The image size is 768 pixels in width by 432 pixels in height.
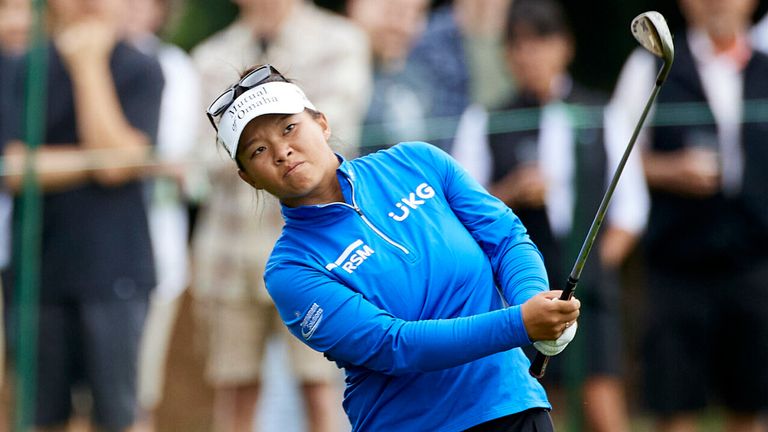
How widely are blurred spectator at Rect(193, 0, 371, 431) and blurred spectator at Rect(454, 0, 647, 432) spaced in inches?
28.5

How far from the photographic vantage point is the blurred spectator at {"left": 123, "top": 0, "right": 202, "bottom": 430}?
689cm

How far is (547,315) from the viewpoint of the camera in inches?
134

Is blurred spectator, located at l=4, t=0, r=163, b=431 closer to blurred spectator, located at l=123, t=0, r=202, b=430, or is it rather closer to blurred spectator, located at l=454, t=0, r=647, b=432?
blurred spectator, located at l=123, t=0, r=202, b=430

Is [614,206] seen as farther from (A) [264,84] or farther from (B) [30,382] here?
(A) [264,84]

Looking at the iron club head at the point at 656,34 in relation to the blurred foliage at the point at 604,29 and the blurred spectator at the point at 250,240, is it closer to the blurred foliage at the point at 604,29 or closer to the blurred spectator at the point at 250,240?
the blurred spectator at the point at 250,240

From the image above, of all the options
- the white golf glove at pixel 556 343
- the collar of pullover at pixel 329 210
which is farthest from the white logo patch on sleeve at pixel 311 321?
the white golf glove at pixel 556 343

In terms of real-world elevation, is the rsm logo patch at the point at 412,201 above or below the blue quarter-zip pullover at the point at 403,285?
above

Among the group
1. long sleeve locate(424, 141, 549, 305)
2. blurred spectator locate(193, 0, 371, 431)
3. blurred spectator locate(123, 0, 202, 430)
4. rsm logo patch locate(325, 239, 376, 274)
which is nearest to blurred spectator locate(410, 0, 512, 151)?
blurred spectator locate(193, 0, 371, 431)

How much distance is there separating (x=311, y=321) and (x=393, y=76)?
3.79m

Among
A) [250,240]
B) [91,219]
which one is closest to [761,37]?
[250,240]

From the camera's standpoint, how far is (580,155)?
7121 mm

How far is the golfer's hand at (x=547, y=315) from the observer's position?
3393 millimetres

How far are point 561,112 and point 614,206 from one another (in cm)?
56

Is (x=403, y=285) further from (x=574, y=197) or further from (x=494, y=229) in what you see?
(x=574, y=197)
